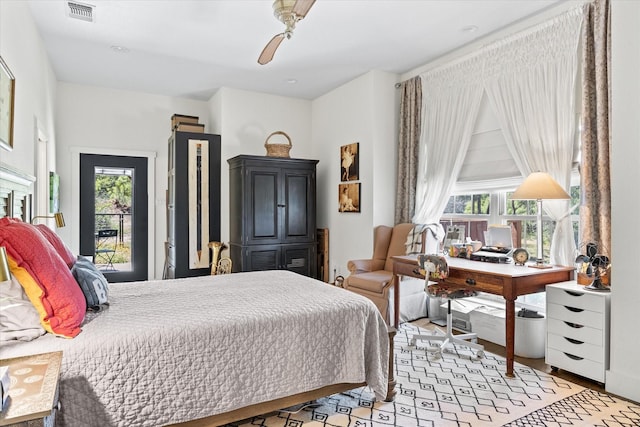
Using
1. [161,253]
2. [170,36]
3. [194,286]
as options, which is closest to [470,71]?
[170,36]

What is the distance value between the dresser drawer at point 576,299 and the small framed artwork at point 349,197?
2490mm

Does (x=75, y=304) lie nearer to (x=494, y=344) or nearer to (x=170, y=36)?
(x=170, y=36)

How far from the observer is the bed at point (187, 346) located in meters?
1.61

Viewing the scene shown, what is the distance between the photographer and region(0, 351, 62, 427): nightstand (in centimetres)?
104

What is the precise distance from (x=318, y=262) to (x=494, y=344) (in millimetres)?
2776

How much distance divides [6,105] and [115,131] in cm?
315

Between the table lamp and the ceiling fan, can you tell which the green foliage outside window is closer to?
the ceiling fan

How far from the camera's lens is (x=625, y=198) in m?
2.44

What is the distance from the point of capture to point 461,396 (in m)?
2.47

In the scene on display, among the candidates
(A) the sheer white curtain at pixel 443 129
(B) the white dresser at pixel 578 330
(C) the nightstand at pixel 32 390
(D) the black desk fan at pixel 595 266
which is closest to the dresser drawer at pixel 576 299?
(B) the white dresser at pixel 578 330

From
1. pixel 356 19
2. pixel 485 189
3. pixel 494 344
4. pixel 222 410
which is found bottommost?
pixel 494 344

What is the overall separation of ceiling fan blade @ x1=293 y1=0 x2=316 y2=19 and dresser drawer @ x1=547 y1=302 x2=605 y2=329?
8.52ft

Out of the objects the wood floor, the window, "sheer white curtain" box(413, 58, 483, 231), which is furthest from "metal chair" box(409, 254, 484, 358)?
"sheer white curtain" box(413, 58, 483, 231)

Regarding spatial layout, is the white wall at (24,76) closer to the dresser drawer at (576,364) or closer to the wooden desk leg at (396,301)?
the wooden desk leg at (396,301)
